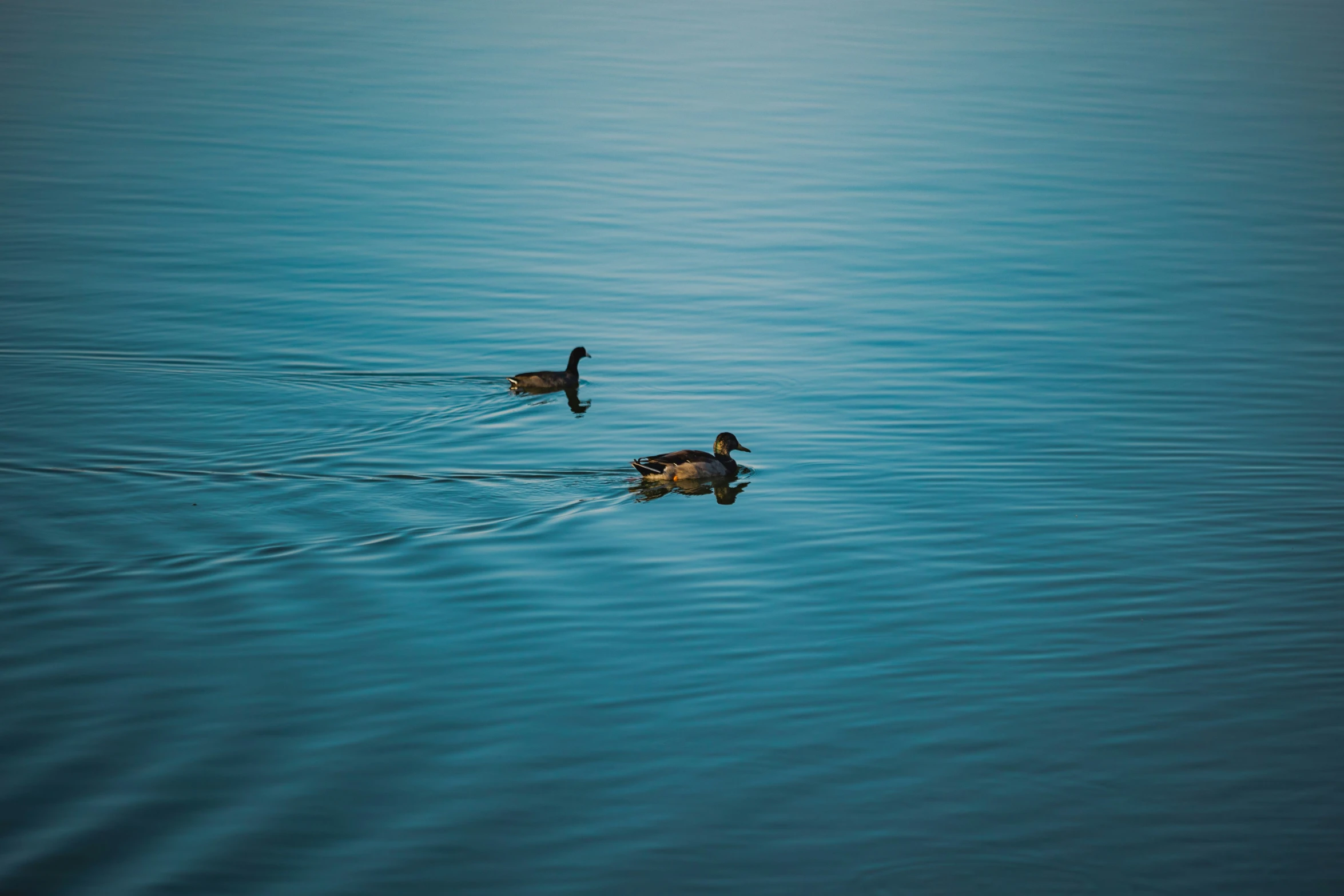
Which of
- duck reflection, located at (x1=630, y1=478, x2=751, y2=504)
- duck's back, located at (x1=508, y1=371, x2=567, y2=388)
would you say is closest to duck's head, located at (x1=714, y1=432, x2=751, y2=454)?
Result: duck reflection, located at (x1=630, y1=478, x2=751, y2=504)

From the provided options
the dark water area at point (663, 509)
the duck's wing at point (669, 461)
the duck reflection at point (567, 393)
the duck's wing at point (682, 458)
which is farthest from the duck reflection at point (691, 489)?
the duck reflection at point (567, 393)

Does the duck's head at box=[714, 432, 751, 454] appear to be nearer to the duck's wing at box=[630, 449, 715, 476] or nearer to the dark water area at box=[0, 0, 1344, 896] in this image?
the duck's wing at box=[630, 449, 715, 476]

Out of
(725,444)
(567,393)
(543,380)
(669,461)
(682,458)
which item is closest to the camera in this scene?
(682,458)

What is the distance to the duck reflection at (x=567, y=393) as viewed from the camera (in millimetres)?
17797

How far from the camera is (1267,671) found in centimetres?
1138

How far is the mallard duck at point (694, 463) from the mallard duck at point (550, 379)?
2.41 metres

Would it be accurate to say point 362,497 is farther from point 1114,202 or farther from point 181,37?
point 181,37

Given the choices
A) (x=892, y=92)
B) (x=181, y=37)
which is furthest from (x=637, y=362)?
(x=181, y=37)

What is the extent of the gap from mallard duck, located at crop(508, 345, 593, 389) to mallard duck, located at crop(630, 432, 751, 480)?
2406 millimetres

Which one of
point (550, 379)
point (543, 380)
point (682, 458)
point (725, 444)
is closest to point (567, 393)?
point (550, 379)

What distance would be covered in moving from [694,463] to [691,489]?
53cm

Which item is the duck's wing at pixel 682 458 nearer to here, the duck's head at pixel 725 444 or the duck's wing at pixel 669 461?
the duck's wing at pixel 669 461

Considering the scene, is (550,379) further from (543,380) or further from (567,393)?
(567,393)

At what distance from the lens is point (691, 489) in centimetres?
1505
